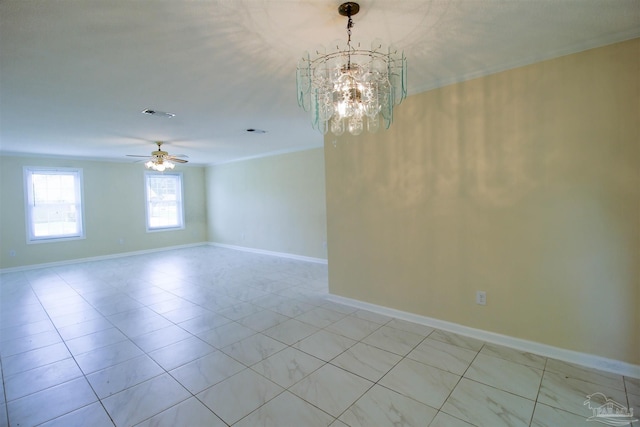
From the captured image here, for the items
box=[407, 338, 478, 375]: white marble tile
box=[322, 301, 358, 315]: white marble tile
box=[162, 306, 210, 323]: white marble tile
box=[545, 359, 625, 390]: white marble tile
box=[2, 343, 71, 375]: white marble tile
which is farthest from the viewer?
box=[322, 301, 358, 315]: white marble tile

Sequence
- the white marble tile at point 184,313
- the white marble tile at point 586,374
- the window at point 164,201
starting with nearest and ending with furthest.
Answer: the white marble tile at point 586,374
the white marble tile at point 184,313
the window at point 164,201

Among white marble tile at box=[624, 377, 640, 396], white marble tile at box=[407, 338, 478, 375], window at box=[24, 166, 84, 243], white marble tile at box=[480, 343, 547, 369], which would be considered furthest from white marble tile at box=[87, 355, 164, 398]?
window at box=[24, 166, 84, 243]

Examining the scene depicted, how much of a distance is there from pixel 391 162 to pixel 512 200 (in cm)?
117

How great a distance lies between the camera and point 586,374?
2.14m

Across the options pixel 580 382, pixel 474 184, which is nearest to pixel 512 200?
pixel 474 184

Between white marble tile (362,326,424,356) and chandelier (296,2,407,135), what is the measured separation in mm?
1878

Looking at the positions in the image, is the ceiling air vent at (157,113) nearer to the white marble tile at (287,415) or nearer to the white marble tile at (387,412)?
the white marble tile at (287,415)

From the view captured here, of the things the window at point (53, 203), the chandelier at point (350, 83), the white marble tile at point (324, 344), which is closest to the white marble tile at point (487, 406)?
the white marble tile at point (324, 344)

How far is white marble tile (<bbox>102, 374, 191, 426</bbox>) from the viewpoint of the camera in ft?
5.98

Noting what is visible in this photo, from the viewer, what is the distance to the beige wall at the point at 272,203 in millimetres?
6012

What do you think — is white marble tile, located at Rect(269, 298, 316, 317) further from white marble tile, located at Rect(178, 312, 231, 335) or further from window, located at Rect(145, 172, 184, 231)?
window, located at Rect(145, 172, 184, 231)

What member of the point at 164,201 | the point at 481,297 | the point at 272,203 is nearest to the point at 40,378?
the point at 481,297

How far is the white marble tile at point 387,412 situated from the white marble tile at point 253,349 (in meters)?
0.94

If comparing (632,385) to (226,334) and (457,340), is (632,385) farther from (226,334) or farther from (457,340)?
(226,334)
